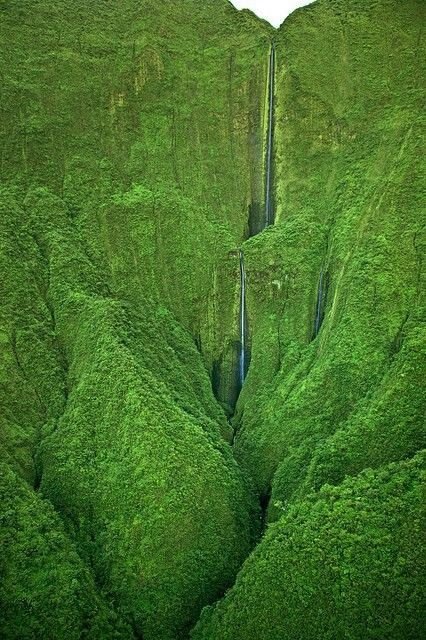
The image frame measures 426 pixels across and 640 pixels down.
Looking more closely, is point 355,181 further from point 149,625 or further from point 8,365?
point 149,625

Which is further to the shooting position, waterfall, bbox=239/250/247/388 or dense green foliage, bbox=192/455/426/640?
waterfall, bbox=239/250/247/388

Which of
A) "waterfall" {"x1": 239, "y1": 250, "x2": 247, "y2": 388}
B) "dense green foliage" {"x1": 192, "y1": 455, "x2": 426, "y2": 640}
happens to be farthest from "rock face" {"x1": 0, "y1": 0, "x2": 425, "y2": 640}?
"waterfall" {"x1": 239, "y1": 250, "x2": 247, "y2": 388}

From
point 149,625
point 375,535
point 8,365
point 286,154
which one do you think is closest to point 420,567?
point 375,535

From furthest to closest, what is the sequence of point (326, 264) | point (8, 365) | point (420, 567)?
point (326, 264), point (8, 365), point (420, 567)

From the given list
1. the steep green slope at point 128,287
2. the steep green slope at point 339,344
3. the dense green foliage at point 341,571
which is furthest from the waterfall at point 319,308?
the dense green foliage at point 341,571

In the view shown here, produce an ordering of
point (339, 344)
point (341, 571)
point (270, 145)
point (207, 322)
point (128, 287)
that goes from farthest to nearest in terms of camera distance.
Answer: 1. point (270, 145)
2. point (207, 322)
3. point (128, 287)
4. point (339, 344)
5. point (341, 571)

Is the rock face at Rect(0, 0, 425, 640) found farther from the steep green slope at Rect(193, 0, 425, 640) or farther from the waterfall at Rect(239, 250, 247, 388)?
the waterfall at Rect(239, 250, 247, 388)

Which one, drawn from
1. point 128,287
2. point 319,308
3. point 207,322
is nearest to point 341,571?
point 319,308

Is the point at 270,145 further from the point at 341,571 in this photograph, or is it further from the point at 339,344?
the point at 341,571
